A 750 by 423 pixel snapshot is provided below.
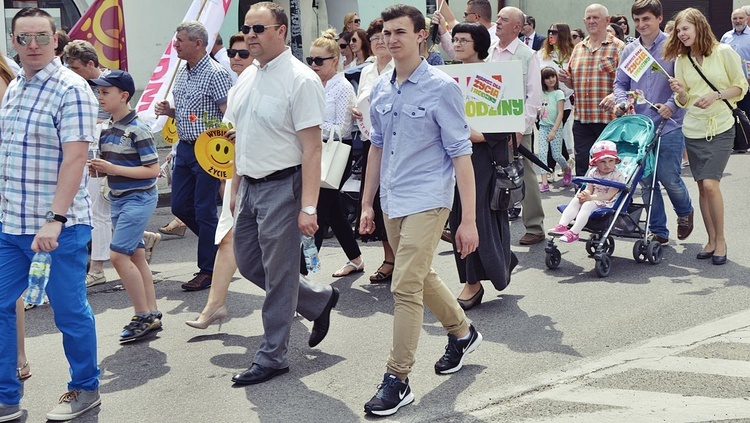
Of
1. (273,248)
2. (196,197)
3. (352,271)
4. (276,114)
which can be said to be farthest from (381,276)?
(276,114)

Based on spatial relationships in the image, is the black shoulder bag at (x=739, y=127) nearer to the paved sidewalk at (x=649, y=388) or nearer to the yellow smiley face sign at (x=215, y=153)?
the paved sidewalk at (x=649, y=388)

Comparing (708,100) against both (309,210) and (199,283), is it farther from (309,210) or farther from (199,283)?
(199,283)

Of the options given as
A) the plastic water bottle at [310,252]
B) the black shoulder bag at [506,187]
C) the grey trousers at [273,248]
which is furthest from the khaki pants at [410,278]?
the black shoulder bag at [506,187]

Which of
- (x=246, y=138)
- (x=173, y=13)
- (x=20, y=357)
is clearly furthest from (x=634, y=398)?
(x=173, y=13)

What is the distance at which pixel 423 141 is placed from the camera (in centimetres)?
529

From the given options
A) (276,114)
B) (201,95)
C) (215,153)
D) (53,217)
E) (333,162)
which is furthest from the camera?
(201,95)

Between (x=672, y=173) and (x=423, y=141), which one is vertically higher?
(x=423, y=141)

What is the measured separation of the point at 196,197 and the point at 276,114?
100 inches

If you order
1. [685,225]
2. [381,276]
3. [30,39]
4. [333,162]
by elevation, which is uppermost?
[30,39]

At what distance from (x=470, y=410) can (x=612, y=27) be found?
10.3 m

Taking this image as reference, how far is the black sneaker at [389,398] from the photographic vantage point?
5148mm

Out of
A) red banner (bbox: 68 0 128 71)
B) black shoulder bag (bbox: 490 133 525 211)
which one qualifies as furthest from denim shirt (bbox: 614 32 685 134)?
red banner (bbox: 68 0 128 71)

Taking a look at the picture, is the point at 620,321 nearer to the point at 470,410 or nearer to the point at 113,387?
the point at 470,410

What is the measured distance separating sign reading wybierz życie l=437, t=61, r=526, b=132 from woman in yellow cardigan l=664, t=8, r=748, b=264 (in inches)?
77.8
